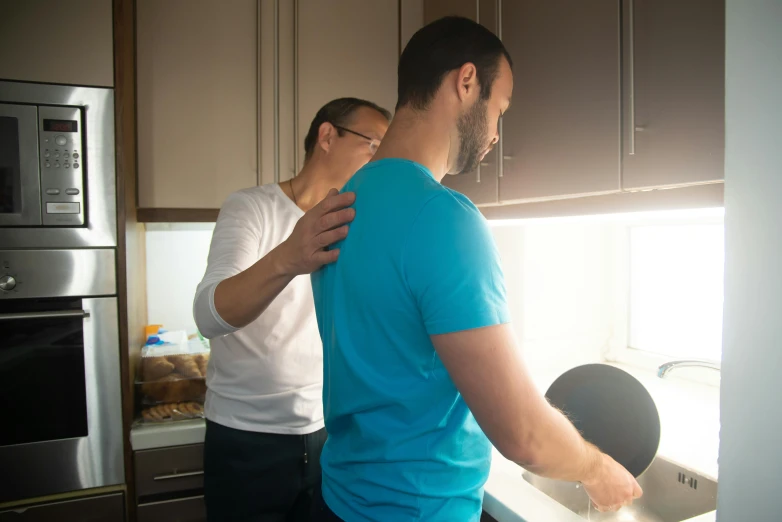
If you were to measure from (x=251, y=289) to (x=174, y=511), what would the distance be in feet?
3.64

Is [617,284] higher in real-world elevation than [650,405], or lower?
higher

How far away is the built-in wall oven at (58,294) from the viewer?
4.95 ft

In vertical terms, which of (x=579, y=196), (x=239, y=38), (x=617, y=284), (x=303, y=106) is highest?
(x=239, y=38)

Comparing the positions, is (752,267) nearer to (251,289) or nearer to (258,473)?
(251,289)

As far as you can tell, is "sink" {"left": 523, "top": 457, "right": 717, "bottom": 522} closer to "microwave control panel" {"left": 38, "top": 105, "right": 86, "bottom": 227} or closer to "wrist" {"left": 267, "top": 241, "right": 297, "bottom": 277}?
"wrist" {"left": 267, "top": 241, "right": 297, "bottom": 277}

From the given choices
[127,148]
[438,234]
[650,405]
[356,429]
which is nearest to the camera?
[438,234]

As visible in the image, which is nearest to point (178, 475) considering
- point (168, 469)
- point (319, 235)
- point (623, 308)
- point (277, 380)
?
point (168, 469)

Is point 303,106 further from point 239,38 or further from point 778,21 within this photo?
point 778,21

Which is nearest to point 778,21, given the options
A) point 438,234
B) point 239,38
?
point 438,234

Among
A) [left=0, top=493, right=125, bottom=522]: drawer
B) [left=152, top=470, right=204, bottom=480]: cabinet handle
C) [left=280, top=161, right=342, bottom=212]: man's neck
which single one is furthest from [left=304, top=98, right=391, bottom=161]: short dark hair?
[left=0, top=493, right=125, bottom=522]: drawer

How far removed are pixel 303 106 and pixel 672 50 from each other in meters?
1.29

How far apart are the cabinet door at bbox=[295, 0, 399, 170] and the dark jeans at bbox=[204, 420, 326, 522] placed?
3.15 ft

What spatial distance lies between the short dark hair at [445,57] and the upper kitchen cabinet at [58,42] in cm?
112

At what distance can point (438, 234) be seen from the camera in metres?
0.67
